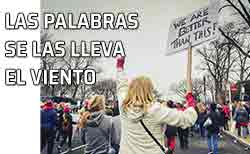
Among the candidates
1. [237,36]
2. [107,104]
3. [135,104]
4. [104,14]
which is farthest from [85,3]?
[135,104]

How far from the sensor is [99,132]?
162 inches

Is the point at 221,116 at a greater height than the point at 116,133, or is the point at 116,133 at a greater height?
the point at 221,116

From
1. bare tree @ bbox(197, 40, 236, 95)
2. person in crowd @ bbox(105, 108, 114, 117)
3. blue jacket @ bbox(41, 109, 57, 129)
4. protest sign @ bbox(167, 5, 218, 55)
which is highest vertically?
protest sign @ bbox(167, 5, 218, 55)

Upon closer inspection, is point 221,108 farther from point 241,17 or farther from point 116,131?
point 116,131

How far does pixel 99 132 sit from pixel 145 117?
1.33 m

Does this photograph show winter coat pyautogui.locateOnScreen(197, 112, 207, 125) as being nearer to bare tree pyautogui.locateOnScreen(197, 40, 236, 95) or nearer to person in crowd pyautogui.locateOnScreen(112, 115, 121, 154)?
bare tree pyautogui.locateOnScreen(197, 40, 236, 95)

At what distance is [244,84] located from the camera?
4375 millimetres

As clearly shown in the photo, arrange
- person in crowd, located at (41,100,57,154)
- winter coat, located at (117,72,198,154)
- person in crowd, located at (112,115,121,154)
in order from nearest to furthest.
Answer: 1. winter coat, located at (117,72,198,154)
2. person in crowd, located at (112,115,121,154)
3. person in crowd, located at (41,100,57,154)

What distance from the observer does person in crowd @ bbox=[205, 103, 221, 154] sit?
4.37 metres

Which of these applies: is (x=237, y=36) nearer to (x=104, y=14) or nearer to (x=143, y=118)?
(x=104, y=14)

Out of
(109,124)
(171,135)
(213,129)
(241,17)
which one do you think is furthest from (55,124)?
(241,17)

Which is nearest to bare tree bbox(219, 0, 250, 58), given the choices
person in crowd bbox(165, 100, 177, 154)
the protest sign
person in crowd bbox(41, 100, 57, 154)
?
the protest sign

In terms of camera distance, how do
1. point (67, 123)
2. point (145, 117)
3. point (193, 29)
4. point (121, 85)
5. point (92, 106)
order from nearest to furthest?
point (145, 117) → point (121, 85) → point (193, 29) → point (92, 106) → point (67, 123)

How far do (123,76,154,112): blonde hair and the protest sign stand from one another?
123cm
